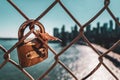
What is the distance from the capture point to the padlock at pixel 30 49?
1.86 feet

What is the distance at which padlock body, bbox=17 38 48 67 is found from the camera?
22.4 inches

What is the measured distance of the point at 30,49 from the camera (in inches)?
22.5

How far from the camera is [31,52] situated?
1.90 ft

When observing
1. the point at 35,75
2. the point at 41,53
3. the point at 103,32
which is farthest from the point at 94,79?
the point at 103,32

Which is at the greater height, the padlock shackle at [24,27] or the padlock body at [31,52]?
the padlock shackle at [24,27]

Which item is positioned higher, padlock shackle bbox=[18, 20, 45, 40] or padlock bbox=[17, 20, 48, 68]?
padlock shackle bbox=[18, 20, 45, 40]

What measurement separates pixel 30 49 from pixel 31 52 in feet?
→ 0.03

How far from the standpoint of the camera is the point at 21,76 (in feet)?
63.2

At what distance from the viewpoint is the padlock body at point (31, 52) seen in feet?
1.87

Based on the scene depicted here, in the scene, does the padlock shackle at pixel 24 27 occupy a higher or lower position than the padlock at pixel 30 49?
higher

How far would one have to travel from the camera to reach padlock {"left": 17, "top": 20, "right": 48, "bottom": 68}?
1.86ft

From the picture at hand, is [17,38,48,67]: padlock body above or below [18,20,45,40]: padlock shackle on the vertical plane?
below

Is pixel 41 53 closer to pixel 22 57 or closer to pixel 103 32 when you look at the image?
pixel 22 57

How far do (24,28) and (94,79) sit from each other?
61.5 feet
